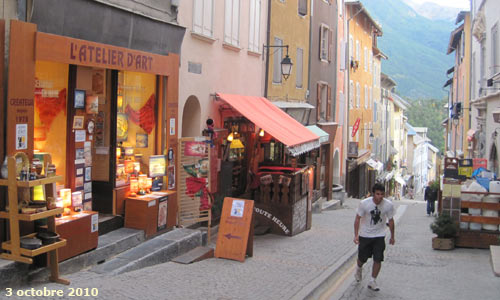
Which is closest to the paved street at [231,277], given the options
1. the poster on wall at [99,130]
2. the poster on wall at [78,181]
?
the poster on wall at [78,181]

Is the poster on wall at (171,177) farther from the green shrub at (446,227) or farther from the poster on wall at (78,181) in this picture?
the green shrub at (446,227)

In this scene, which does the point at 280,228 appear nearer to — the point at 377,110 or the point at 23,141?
the point at 23,141

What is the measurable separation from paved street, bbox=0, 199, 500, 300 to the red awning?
2.36 meters

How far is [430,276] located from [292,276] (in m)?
2.44

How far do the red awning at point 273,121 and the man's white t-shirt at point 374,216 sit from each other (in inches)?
187

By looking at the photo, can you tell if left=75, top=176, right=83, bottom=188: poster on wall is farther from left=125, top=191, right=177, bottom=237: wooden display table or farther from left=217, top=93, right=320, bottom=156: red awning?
left=217, top=93, right=320, bottom=156: red awning

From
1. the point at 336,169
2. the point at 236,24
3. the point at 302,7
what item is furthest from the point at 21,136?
the point at 336,169

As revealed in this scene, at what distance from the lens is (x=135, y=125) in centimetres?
1102

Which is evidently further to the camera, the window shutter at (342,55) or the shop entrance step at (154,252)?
the window shutter at (342,55)

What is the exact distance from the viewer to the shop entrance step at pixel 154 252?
8453mm

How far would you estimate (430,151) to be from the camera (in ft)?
275

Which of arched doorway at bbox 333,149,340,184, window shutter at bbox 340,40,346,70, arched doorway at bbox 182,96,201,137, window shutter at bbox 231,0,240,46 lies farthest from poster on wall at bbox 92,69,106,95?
arched doorway at bbox 333,149,340,184

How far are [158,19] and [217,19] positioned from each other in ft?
11.0

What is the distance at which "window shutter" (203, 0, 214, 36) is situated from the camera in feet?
43.0
